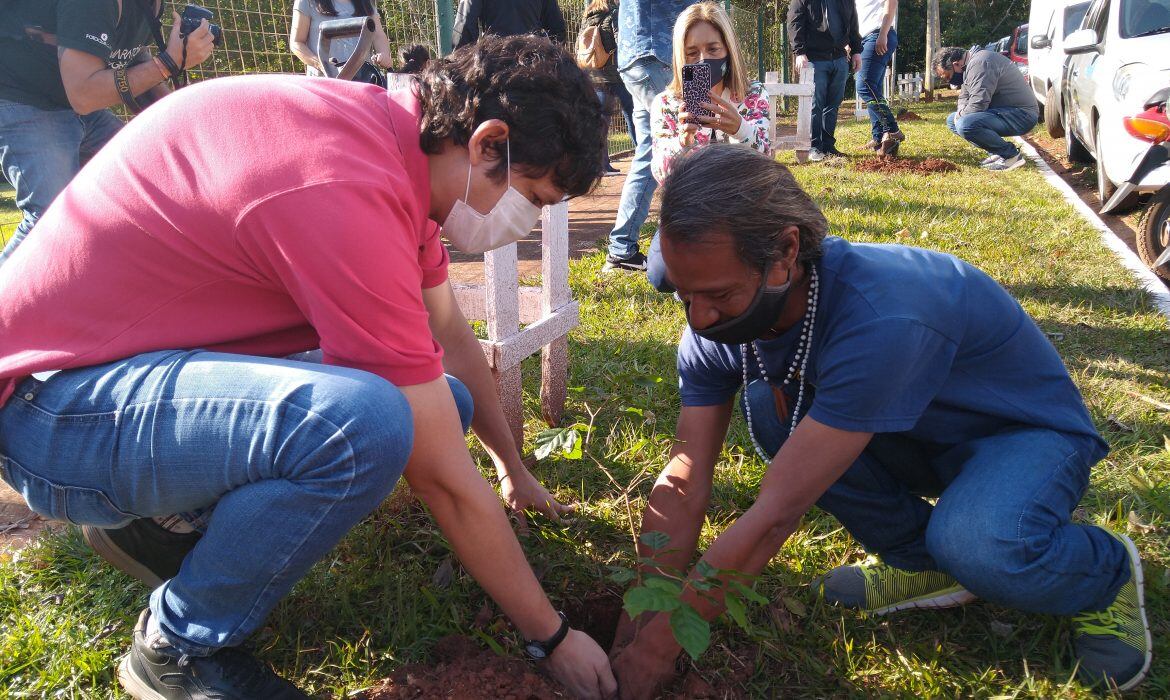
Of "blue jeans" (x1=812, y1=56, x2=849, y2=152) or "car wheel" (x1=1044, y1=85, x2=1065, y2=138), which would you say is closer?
"blue jeans" (x1=812, y1=56, x2=849, y2=152)

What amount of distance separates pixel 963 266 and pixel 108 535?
2.05 meters

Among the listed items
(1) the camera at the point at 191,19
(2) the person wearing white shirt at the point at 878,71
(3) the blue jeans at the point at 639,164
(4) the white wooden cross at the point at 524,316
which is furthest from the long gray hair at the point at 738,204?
(2) the person wearing white shirt at the point at 878,71

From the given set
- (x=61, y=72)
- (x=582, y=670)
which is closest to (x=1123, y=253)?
(x=582, y=670)

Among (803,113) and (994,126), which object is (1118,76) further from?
(803,113)

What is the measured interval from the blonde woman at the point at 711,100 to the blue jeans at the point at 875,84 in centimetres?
586

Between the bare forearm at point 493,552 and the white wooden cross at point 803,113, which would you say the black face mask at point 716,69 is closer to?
the bare forearm at point 493,552

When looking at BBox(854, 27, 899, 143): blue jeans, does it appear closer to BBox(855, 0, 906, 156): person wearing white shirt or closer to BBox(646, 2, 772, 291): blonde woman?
BBox(855, 0, 906, 156): person wearing white shirt

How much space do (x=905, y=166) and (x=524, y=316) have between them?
22.7ft

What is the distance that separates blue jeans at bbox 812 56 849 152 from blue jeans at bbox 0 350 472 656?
8710 millimetres

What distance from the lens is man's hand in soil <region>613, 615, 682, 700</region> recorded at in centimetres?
181

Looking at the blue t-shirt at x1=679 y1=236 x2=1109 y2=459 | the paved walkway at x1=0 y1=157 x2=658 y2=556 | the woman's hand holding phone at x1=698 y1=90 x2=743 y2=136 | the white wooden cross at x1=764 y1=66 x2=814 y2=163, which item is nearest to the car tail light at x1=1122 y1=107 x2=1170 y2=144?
the woman's hand holding phone at x1=698 y1=90 x2=743 y2=136

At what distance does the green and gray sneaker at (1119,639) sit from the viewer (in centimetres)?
186

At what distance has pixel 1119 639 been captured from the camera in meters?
1.89

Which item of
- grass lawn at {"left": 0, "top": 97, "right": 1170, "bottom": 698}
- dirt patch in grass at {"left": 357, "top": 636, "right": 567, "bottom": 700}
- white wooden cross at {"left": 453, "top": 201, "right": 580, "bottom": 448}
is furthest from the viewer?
white wooden cross at {"left": 453, "top": 201, "right": 580, "bottom": 448}
